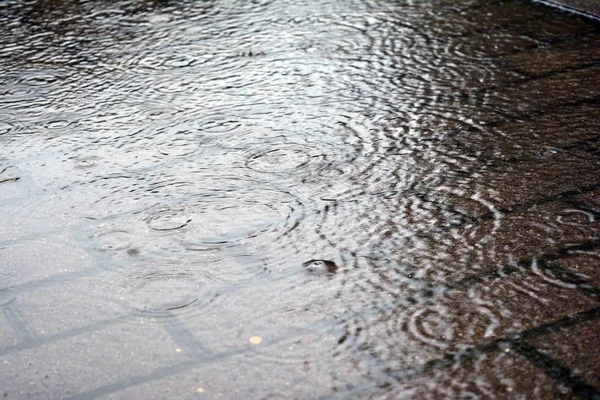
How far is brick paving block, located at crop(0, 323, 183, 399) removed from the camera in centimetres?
263

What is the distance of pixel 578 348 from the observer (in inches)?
104

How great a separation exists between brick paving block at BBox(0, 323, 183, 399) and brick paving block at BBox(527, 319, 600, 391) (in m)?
1.14

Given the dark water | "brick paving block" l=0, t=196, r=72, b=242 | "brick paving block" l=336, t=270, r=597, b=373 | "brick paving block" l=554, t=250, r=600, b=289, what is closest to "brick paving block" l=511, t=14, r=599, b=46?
the dark water

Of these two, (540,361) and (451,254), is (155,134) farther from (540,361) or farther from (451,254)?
(540,361)

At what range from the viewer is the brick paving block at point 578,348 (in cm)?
252

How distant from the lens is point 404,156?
421cm

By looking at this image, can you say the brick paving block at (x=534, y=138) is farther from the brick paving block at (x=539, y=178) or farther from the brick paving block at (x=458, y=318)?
the brick paving block at (x=458, y=318)

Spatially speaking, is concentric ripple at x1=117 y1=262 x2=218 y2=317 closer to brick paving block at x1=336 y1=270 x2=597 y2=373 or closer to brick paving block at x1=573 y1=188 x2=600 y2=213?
brick paving block at x1=336 y1=270 x2=597 y2=373

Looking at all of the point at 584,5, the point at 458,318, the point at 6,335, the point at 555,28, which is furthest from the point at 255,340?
the point at 584,5

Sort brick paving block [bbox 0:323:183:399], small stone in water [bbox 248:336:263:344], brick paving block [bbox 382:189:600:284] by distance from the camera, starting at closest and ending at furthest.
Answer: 1. brick paving block [bbox 0:323:183:399]
2. small stone in water [bbox 248:336:263:344]
3. brick paving block [bbox 382:189:600:284]

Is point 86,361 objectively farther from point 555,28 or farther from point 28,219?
point 555,28

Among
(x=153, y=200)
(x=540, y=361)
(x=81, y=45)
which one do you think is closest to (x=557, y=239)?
(x=540, y=361)

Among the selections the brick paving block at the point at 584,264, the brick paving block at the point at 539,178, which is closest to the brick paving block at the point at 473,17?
the brick paving block at the point at 539,178

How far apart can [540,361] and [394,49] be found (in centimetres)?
371
